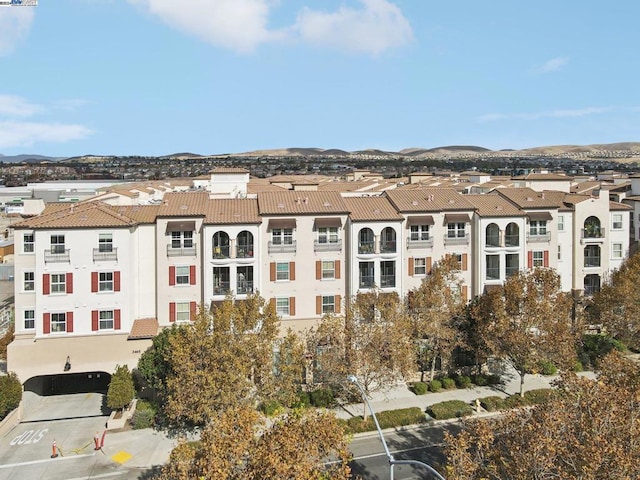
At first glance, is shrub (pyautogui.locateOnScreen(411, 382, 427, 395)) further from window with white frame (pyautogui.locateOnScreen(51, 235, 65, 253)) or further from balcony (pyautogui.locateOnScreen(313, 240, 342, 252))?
window with white frame (pyautogui.locateOnScreen(51, 235, 65, 253))

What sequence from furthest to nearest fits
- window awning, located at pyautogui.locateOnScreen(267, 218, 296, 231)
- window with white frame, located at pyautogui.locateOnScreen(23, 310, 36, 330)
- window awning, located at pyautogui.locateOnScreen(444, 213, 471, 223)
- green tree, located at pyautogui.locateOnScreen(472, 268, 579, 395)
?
window awning, located at pyautogui.locateOnScreen(444, 213, 471, 223) < window awning, located at pyautogui.locateOnScreen(267, 218, 296, 231) < window with white frame, located at pyautogui.locateOnScreen(23, 310, 36, 330) < green tree, located at pyautogui.locateOnScreen(472, 268, 579, 395)

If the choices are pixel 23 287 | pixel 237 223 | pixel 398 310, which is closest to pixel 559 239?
pixel 398 310

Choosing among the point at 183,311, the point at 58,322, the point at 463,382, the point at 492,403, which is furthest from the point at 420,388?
the point at 58,322

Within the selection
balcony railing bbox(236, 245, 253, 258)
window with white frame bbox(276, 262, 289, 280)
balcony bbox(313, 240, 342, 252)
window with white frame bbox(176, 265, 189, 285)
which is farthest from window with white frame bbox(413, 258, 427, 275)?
window with white frame bbox(176, 265, 189, 285)

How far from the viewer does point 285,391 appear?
38.0 meters

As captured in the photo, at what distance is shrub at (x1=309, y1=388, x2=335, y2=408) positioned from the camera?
42.0 metres

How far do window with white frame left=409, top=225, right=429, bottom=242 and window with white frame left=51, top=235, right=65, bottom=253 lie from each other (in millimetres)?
28254

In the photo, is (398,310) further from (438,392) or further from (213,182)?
(213,182)

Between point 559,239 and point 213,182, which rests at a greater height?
point 213,182

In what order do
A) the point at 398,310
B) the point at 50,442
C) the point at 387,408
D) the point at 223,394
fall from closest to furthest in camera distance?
the point at 223,394
the point at 50,442
the point at 387,408
the point at 398,310

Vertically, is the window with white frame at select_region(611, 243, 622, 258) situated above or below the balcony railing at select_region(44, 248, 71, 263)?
below

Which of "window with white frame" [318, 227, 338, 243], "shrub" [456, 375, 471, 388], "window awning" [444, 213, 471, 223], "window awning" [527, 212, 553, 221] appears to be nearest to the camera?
"shrub" [456, 375, 471, 388]

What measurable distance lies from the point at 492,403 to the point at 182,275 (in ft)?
85.2

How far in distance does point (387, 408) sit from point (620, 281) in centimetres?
2498
